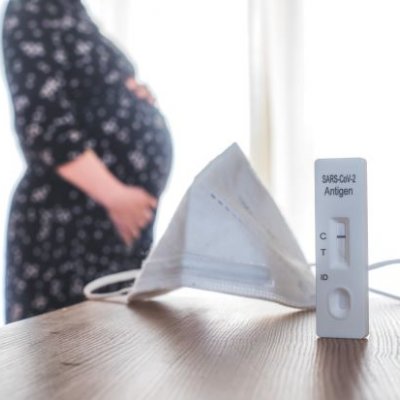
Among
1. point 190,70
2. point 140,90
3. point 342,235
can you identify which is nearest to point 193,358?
point 342,235

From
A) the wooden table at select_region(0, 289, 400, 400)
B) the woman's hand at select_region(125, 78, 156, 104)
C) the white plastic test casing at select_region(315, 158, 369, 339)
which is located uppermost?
the woman's hand at select_region(125, 78, 156, 104)

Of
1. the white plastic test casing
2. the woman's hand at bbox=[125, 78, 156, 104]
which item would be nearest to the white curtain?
the woman's hand at bbox=[125, 78, 156, 104]

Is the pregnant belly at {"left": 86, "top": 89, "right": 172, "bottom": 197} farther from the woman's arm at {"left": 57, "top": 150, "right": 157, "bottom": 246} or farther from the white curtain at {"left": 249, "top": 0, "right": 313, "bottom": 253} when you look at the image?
the white curtain at {"left": 249, "top": 0, "right": 313, "bottom": 253}

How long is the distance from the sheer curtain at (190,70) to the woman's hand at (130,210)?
0.22 m

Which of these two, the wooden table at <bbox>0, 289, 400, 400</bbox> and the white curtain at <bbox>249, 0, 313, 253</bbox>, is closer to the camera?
the wooden table at <bbox>0, 289, 400, 400</bbox>

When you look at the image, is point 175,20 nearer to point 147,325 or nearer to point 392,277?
point 392,277

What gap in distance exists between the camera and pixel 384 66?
1.51m

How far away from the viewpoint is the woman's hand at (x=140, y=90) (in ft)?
4.51

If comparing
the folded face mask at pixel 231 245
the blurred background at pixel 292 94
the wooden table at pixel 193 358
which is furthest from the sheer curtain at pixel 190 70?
the wooden table at pixel 193 358

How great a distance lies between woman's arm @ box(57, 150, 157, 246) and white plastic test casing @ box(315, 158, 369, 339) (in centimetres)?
78

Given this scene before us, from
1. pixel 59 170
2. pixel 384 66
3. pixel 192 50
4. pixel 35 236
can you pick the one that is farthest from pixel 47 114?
pixel 384 66

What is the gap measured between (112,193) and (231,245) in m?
0.55

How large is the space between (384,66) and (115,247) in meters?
0.76

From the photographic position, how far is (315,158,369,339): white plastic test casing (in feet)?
1.78
